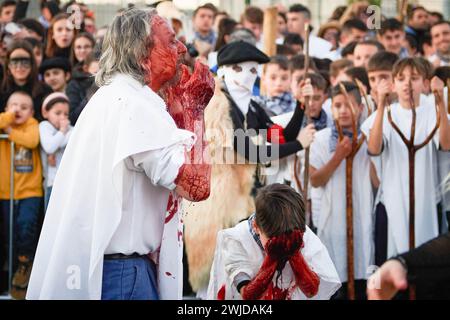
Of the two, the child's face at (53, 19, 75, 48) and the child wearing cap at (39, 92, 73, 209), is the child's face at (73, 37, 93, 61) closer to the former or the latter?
the child's face at (53, 19, 75, 48)

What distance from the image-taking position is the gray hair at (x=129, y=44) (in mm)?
4973

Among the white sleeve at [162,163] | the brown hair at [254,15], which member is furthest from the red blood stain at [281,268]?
the brown hair at [254,15]

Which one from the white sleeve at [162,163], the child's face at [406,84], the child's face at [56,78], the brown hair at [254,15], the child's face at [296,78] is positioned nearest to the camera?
the white sleeve at [162,163]

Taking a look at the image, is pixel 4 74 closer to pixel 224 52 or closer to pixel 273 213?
pixel 224 52

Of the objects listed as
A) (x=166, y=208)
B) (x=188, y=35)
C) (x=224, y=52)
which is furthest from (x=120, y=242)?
(x=188, y=35)

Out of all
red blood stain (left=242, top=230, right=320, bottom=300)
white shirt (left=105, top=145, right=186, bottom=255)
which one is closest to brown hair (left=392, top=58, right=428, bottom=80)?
red blood stain (left=242, top=230, right=320, bottom=300)

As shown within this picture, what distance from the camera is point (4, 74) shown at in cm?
950

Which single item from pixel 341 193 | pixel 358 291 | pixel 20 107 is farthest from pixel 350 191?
pixel 20 107

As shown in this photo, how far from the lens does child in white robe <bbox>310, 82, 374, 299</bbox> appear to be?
8.73 meters

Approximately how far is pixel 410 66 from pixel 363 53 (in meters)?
1.71

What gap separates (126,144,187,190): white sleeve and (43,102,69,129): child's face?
4.30m

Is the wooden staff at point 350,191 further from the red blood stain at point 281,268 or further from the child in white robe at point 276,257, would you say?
the red blood stain at point 281,268

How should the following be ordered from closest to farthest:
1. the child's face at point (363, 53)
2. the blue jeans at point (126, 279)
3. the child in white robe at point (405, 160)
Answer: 1. the blue jeans at point (126, 279)
2. the child in white robe at point (405, 160)
3. the child's face at point (363, 53)

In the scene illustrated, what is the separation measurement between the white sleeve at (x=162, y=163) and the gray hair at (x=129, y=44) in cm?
38
